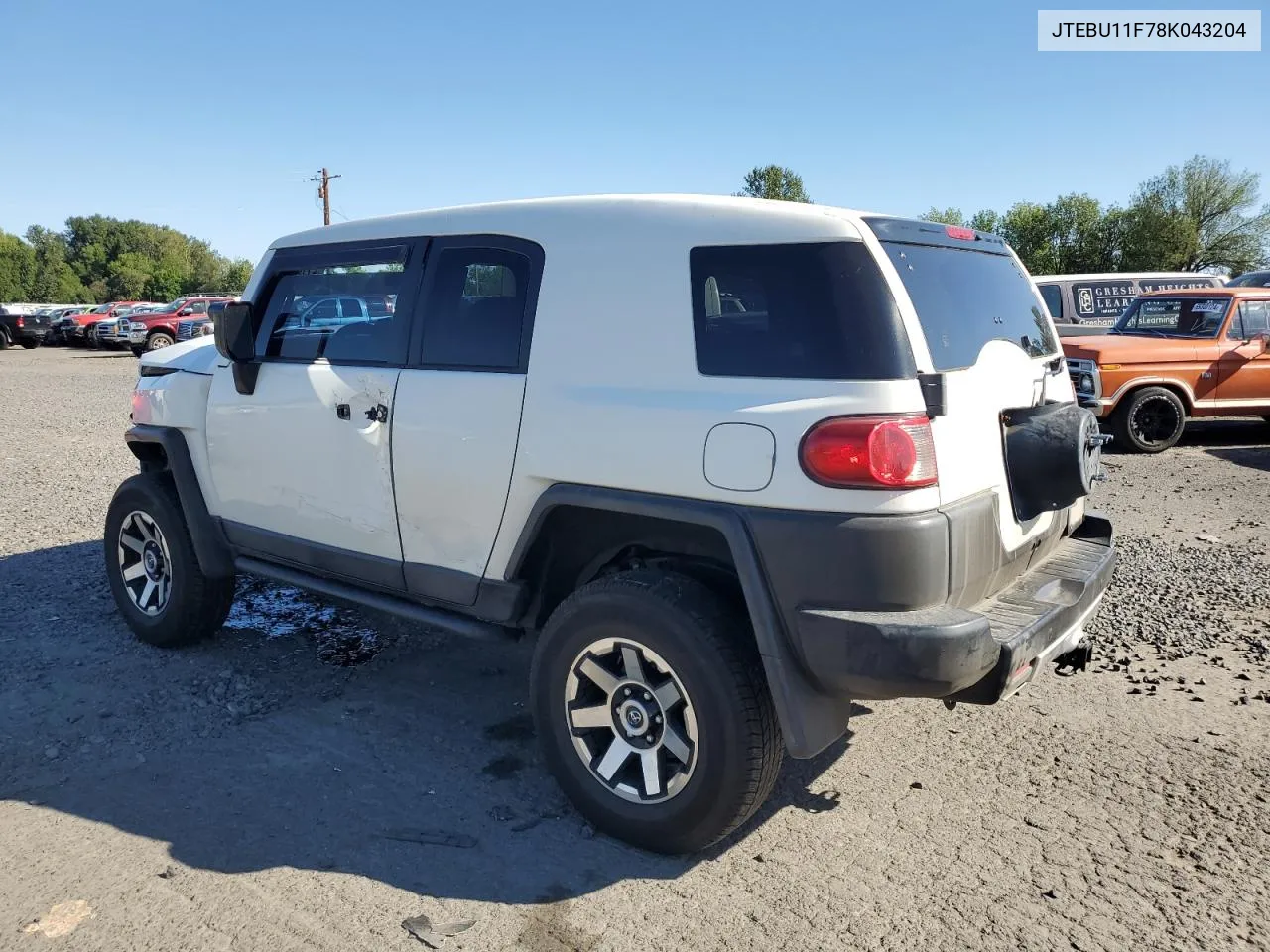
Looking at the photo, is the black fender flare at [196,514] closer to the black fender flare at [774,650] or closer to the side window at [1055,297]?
the black fender flare at [774,650]

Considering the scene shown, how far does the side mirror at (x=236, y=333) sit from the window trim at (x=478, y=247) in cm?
101

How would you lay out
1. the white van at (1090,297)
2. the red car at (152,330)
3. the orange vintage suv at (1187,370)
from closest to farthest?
the orange vintage suv at (1187,370) < the white van at (1090,297) < the red car at (152,330)

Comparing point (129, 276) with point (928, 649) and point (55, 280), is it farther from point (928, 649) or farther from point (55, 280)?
point (928, 649)

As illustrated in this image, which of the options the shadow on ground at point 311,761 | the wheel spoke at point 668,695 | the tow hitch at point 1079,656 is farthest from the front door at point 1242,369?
the wheel spoke at point 668,695

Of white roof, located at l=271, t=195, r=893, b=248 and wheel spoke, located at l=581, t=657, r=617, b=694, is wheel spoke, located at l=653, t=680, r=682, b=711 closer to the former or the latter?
wheel spoke, located at l=581, t=657, r=617, b=694

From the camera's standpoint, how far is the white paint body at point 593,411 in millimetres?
2771

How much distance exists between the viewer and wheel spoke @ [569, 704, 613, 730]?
3131mm

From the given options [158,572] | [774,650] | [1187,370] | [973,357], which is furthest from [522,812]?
[1187,370]

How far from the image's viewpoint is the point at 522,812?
10.9 feet

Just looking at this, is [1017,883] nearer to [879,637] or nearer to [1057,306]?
[879,637]

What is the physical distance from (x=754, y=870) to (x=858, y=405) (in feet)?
4.91

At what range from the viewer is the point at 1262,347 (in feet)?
35.3

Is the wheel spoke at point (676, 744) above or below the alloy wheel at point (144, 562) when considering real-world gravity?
below

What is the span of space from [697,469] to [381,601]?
1676mm
